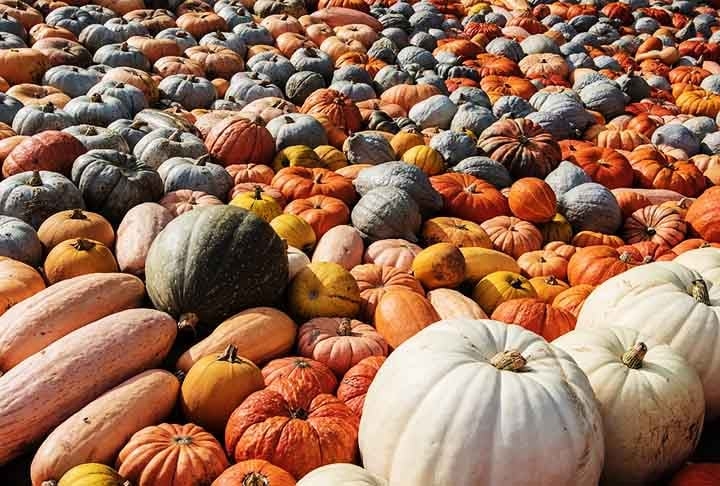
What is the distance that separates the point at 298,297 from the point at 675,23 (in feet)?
37.9

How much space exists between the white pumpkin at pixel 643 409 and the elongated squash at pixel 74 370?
6.70 ft

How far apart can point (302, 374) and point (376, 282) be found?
4.17 feet

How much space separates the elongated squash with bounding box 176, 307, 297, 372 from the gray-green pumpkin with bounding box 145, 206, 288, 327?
0.48ft

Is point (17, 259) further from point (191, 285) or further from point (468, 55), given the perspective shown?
point (468, 55)

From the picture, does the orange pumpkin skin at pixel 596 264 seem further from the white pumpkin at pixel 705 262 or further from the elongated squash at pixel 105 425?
the elongated squash at pixel 105 425

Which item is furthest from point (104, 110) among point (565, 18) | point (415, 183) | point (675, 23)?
point (675, 23)

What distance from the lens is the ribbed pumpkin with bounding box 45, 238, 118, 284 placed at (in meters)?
4.15

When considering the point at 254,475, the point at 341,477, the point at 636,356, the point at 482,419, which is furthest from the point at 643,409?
the point at 254,475

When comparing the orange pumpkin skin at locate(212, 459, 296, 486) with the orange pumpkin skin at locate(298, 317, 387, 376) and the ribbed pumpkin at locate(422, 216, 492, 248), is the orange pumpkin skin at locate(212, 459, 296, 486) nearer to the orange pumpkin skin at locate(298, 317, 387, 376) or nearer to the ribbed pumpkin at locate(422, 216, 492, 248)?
the orange pumpkin skin at locate(298, 317, 387, 376)

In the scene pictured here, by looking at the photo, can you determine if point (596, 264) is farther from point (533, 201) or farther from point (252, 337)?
point (252, 337)

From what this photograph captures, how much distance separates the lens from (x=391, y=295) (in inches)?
166

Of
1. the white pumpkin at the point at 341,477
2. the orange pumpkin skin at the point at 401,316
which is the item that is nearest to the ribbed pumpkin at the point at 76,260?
the orange pumpkin skin at the point at 401,316

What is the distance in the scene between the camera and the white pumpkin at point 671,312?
3092 mm

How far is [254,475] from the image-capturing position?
272cm
